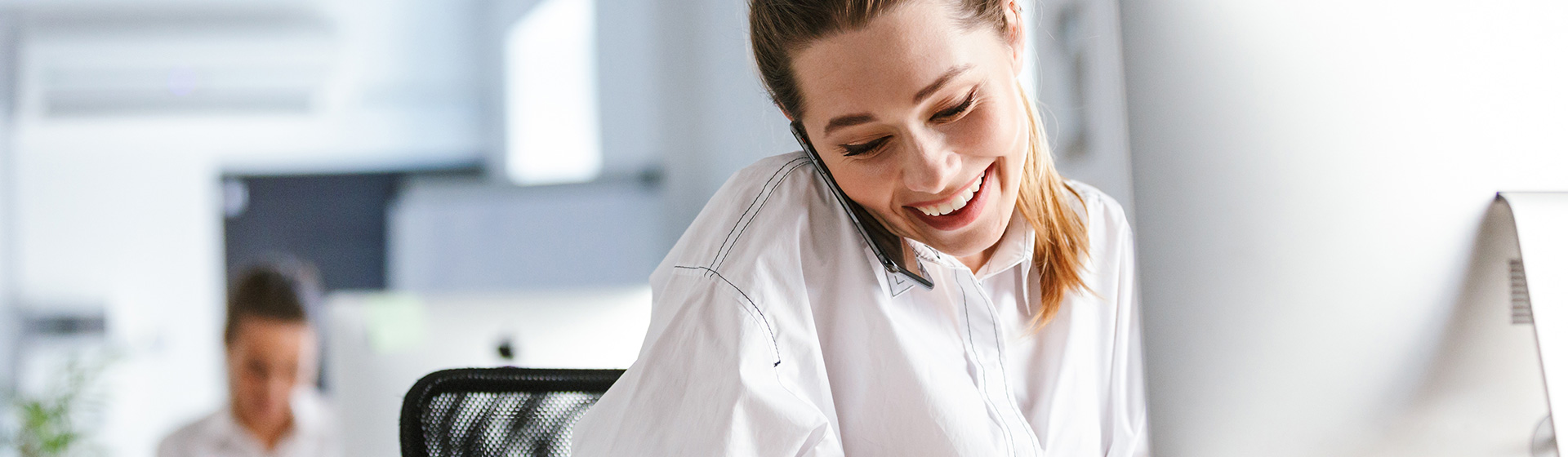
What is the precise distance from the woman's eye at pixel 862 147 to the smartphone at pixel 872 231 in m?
0.03

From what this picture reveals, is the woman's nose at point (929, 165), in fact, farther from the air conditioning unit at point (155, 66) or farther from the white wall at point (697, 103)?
the air conditioning unit at point (155, 66)

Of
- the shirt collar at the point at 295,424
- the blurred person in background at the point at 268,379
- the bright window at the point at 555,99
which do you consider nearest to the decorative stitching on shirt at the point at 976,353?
the blurred person in background at the point at 268,379

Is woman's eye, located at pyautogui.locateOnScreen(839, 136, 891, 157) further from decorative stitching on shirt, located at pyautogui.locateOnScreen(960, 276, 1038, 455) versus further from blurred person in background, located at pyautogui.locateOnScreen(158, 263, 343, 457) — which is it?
blurred person in background, located at pyautogui.locateOnScreen(158, 263, 343, 457)

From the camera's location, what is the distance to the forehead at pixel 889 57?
0.56m

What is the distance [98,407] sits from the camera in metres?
2.56

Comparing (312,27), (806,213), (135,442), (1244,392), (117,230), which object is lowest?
(135,442)

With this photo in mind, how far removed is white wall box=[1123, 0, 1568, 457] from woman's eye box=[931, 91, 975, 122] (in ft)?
0.44

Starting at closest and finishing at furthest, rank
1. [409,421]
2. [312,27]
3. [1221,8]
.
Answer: [1221,8]
[409,421]
[312,27]

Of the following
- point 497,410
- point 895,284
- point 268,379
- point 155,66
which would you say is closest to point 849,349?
point 895,284

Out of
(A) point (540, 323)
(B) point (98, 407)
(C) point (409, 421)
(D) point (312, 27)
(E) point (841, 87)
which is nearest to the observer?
(E) point (841, 87)

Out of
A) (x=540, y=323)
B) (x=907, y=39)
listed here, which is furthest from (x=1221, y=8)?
(x=540, y=323)

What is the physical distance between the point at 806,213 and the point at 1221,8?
284 mm

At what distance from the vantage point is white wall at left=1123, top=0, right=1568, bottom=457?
45 centimetres

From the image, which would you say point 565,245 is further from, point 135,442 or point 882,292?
point 882,292
